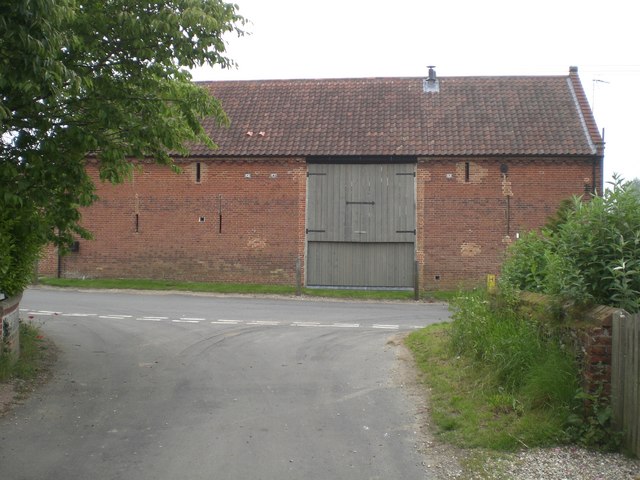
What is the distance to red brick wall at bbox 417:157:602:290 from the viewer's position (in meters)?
24.5

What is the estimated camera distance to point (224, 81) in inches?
1158

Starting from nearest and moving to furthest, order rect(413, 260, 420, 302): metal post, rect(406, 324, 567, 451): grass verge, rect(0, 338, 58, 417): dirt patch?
rect(406, 324, 567, 451): grass verge → rect(0, 338, 58, 417): dirt patch → rect(413, 260, 420, 302): metal post

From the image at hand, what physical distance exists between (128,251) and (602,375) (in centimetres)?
2277

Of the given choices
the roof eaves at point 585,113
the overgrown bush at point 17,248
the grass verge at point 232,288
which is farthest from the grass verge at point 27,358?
the roof eaves at point 585,113

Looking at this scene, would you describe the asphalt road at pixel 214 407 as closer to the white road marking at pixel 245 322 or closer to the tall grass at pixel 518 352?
the white road marking at pixel 245 322

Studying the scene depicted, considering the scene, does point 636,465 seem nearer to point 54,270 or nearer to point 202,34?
point 202,34

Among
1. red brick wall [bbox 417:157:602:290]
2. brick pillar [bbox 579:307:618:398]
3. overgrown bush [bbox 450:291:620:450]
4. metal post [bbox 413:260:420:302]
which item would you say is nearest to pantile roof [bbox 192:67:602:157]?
red brick wall [bbox 417:157:602:290]

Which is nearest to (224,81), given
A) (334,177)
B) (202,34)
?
(334,177)

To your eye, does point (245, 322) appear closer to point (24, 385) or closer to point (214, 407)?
point (24, 385)

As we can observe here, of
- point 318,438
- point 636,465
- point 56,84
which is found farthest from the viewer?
point 56,84

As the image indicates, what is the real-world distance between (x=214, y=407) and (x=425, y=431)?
251 centimetres

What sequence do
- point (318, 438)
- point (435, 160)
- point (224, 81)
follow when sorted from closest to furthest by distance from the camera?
point (318, 438) < point (435, 160) < point (224, 81)

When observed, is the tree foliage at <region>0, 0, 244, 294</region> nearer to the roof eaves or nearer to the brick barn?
the brick barn

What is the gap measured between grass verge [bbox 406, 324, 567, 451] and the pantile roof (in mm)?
→ 17007
